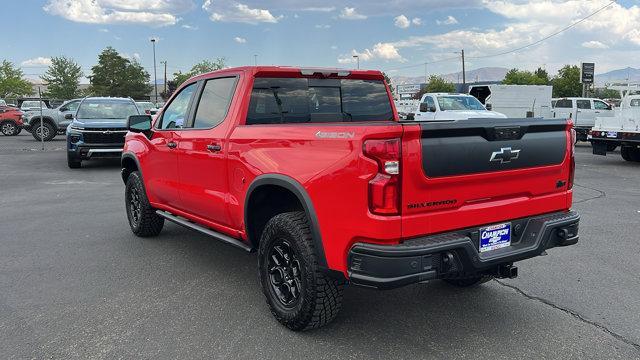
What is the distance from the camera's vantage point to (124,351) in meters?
3.48

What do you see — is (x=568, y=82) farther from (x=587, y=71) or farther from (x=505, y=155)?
(x=505, y=155)

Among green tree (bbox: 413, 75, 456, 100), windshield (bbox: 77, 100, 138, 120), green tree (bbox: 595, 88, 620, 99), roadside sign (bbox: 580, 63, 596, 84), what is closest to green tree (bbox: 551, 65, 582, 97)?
green tree (bbox: 595, 88, 620, 99)

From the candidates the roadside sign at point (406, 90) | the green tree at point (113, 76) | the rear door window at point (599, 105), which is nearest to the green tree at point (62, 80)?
the green tree at point (113, 76)

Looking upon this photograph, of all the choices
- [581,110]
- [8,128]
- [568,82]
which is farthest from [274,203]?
[568,82]

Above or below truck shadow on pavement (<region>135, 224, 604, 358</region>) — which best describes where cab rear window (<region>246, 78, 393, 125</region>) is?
above

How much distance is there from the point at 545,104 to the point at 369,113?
84.3 feet

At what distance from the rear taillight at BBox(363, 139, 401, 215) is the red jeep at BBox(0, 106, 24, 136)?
28803 millimetres

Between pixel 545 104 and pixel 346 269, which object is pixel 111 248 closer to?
pixel 346 269

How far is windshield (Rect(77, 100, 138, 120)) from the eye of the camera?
13723mm

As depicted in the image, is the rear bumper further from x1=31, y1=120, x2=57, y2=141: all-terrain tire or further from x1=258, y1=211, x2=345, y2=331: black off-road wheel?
x1=31, y1=120, x2=57, y2=141: all-terrain tire

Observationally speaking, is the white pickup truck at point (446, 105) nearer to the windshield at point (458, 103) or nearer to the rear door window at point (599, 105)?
the windshield at point (458, 103)

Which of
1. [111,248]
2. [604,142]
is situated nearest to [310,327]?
[111,248]

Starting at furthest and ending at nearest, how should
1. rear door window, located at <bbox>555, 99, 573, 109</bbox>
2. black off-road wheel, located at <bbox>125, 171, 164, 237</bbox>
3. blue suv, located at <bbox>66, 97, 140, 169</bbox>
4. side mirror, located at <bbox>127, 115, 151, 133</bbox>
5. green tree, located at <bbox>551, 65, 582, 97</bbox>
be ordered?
1. green tree, located at <bbox>551, 65, 582, 97</bbox>
2. rear door window, located at <bbox>555, 99, 573, 109</bbox>
3. blue suv, located at <bbox>66, 97, 140, 169</bbox>
4. black off-road wheel, located at <bbox>125, 171, 164, 237</bbox>
5. side mirror, located at <bbox>127, 115, 151, 133</bbox>

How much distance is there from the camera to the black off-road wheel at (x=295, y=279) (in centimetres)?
349
